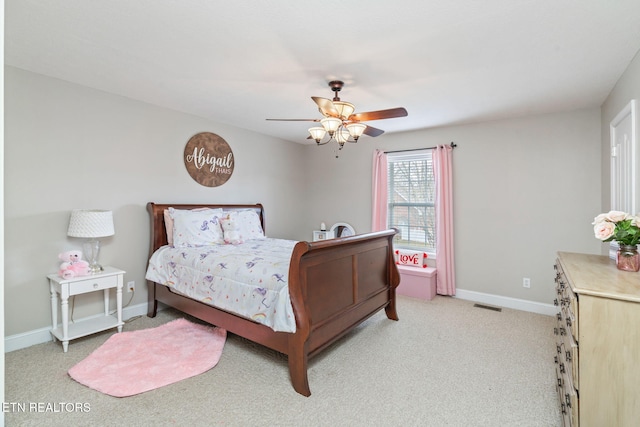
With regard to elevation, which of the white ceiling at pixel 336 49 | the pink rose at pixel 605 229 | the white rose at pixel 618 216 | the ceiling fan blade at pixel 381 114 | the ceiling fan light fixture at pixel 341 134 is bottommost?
the pink rose at pixel 605 229

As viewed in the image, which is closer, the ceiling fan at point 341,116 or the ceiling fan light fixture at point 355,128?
the ceiling fan at point 341,116

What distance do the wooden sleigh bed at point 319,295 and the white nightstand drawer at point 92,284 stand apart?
56cm

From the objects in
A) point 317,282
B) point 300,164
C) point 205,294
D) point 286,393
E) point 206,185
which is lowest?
point 286,393

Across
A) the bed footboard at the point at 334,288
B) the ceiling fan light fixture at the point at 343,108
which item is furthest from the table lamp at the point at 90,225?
the ceiling fan light fixture at the point at 343,108

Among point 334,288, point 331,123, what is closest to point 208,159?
point 331,123

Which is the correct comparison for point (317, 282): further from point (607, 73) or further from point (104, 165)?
point (607, 73)

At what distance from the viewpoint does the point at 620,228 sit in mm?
1761

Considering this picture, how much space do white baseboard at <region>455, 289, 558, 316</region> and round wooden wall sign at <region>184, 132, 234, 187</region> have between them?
3.69m

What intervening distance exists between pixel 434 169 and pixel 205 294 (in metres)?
3.42

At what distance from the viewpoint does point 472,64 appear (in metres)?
2.45

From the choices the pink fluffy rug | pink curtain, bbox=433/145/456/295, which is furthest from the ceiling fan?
the pink fluffy rug

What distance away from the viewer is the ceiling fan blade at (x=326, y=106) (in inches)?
90.9

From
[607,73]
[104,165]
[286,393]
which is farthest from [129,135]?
[607,73]

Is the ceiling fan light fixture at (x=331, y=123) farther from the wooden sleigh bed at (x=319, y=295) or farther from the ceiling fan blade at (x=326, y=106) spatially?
the wooden sleigh bed at (x=319, y=295)
